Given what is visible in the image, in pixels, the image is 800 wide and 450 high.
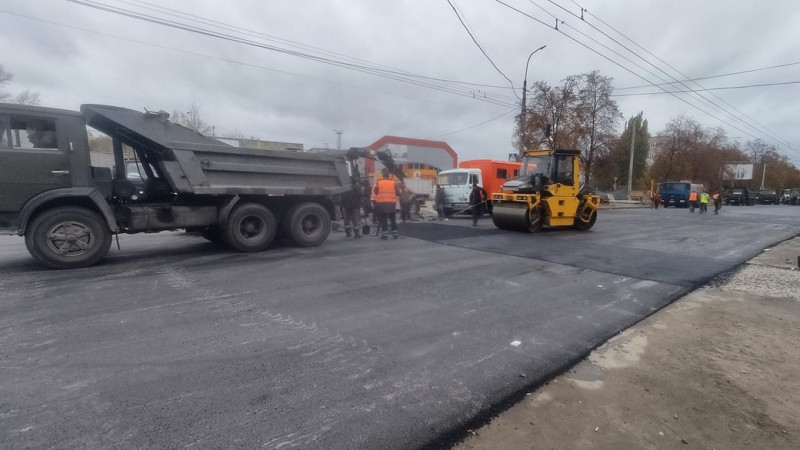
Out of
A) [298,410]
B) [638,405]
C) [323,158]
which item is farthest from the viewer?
[323,158]

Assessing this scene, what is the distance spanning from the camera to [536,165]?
11953mm

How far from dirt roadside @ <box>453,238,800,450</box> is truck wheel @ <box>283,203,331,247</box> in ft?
19.7

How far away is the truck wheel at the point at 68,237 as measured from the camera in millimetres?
5531

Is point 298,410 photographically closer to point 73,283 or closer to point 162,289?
point 162,289

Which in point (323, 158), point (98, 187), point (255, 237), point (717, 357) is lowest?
point (717, 357)

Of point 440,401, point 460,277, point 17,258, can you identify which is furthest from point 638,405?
point 17,258

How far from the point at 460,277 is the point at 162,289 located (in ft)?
13.1

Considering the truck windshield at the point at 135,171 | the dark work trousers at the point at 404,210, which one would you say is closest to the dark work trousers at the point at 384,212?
the dark work trousers at the point at 404,210

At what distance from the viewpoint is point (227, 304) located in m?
4.35

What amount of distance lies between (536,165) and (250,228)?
8593 mm

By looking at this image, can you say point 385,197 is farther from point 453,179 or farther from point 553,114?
point 553,114

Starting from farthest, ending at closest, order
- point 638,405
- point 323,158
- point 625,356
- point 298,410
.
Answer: point 323,158, point 625,356, point 638,405, point 298,410

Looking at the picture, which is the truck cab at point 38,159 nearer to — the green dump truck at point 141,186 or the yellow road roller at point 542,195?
the green dump truck at point 141,186

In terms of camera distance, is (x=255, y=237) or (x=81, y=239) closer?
(x=81, y=239)
